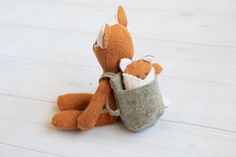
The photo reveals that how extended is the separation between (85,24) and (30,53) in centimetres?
22

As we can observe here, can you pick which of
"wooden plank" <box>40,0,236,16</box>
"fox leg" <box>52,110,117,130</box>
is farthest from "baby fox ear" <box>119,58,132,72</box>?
"wooden plank" <box>40,0,236,16</box>

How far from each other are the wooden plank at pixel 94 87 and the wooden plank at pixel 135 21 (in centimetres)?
19

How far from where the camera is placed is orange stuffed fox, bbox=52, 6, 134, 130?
778 millimetres

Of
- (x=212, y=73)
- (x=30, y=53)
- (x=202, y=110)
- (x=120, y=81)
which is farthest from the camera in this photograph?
(x=30, y=53)

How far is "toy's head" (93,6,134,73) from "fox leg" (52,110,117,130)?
Result: 0.37ft

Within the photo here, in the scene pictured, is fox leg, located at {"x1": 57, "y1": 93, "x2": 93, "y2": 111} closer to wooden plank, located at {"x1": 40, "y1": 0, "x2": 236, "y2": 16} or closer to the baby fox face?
the baby fox face

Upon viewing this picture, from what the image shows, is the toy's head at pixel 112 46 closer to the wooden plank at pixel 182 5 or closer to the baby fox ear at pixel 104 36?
the baby fox ear at pixel 104 36

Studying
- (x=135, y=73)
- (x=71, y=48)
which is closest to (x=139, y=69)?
(x=135, y=73)

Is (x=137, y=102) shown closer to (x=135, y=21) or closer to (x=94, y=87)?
(x=94, y=87)

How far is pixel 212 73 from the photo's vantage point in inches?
39.8

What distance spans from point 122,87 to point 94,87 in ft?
0.62

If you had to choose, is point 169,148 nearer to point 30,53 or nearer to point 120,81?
point 120,81

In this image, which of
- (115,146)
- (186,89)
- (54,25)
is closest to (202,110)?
(186,89)

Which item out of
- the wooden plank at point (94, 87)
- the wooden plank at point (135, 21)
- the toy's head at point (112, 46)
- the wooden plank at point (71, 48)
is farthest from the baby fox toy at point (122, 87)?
the wooden plank at point (135, 21)
